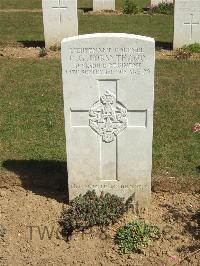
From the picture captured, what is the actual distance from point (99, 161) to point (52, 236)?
0.95m

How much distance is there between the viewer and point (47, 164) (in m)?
6.28

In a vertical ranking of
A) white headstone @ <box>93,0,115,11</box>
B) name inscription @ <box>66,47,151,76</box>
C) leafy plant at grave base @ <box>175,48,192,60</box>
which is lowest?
leafy plant at grave base @ <box>175,48,192,60</box>

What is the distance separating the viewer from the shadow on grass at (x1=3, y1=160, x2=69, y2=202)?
5715 millimetres

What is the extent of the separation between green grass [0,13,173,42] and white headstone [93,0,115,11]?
1.21 metres

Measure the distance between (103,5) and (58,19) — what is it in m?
5.91

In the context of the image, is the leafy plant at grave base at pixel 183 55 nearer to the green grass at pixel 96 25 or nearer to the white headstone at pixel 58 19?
the green grass at pixel 96 25

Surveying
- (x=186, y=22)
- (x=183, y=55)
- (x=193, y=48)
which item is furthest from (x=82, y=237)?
(x=186, y=22)

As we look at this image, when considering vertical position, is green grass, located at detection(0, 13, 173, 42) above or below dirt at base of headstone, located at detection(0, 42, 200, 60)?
above

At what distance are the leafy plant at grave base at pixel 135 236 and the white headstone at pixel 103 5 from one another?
567 inches

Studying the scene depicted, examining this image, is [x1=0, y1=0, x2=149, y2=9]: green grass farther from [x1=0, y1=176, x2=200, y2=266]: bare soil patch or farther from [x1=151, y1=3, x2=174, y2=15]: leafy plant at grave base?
[x1=0, y1=176, x2=200, y2=266]: bare soil patch

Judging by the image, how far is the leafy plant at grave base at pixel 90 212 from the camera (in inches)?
196

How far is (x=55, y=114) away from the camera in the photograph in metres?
8.08

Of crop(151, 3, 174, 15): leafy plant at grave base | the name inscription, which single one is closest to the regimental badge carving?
the name inscription

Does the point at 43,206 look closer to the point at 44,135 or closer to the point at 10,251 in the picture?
the point at 10,251
